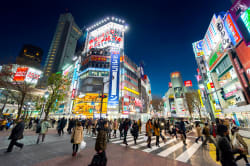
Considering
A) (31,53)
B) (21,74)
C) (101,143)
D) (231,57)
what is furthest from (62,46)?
(101,143)

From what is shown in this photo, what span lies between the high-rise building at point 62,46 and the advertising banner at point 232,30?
121 meters

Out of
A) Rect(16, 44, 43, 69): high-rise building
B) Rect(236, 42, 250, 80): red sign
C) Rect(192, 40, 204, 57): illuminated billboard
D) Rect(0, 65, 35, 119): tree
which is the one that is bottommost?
Rect(0, 65, 35, 119): tree

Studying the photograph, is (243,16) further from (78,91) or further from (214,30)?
(78,91)

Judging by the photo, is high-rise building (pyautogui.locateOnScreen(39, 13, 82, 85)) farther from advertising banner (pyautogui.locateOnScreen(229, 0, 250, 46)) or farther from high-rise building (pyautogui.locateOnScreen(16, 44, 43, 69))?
advertising banner (pyautogui.locateOnScreen(229, 0, 250, 46))

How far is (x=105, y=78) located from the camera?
45.1 m

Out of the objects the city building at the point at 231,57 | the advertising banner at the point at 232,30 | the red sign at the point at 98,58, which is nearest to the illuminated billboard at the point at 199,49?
the city building at the point at 231,57

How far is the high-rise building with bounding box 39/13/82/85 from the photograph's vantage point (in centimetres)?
11615

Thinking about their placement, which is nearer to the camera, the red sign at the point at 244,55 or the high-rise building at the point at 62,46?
the red sign at the point at 244,55

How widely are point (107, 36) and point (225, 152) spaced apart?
58418 mm

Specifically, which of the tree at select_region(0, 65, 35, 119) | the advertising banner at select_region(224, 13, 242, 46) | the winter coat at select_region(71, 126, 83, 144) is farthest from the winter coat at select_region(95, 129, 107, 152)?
the advertising banner at select_region(224, 13, 242, 46)

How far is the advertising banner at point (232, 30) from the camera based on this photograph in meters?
19.2

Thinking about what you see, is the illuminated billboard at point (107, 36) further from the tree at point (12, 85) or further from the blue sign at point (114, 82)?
the tree at point (12, 85)

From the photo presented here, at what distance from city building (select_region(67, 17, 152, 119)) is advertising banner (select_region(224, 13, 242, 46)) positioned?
3291 centimetres

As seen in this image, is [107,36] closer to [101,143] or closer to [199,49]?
[199,49]
